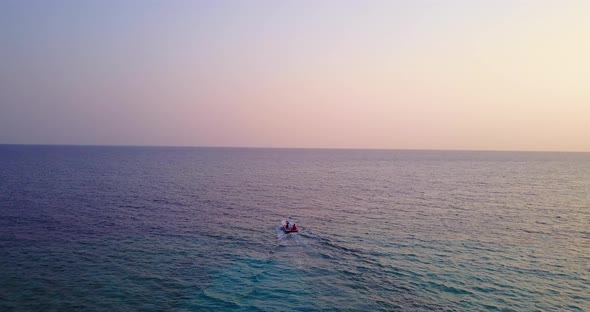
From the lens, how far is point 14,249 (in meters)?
50.2

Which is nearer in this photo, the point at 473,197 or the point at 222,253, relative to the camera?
the point at 222,253

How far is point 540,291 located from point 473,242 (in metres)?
17.4

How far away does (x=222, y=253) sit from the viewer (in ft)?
164

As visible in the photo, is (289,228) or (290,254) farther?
(289,228)

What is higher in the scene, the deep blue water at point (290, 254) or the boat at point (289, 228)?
the boat at point (289, 228)

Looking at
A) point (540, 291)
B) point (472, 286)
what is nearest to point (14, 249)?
point (472, 286)

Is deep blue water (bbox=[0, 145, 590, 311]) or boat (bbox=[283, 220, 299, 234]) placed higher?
boat (bbox=[283, 220, 299, 234])

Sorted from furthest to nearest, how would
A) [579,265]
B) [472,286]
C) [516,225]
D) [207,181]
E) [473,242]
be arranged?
[207,181] → [516,225] → [473,242] → [579,265] → [472,286]

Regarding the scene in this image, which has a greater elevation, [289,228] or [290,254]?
[289,228]

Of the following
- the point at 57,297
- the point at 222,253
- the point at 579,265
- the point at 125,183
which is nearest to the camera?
the point at 57,297

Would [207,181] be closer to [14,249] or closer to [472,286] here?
[14,249]

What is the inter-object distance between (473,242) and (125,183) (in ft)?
365

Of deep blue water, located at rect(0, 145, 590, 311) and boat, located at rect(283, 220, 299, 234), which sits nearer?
deep blue water, located at rect(0, 145, 590, 311)

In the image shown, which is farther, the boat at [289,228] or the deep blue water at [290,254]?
the boat at [289,228]
